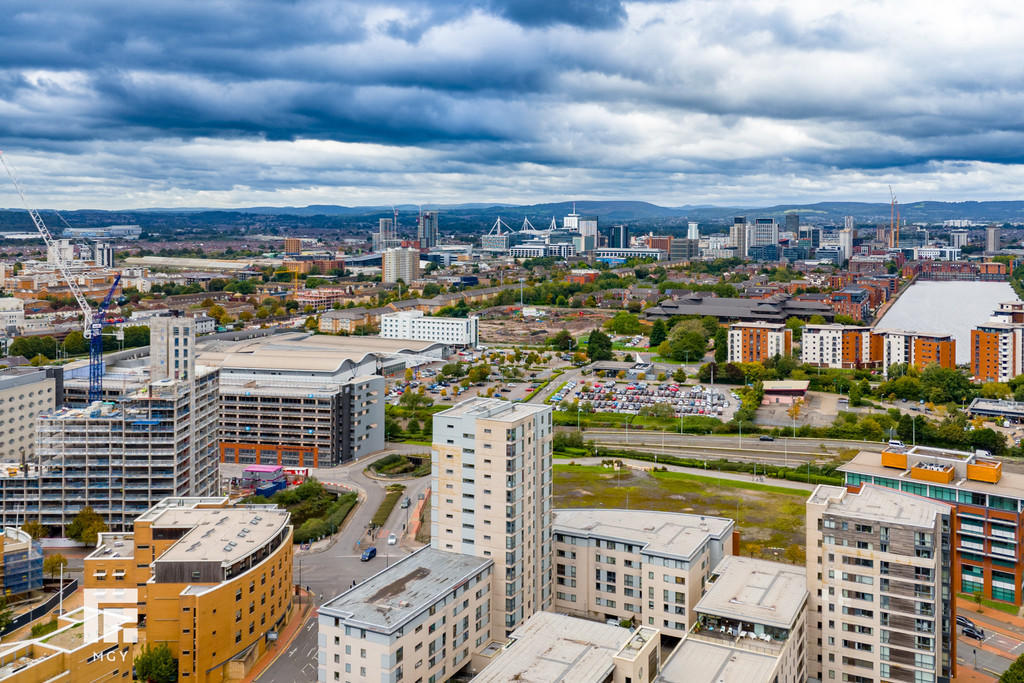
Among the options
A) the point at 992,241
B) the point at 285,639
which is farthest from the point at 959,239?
the point at 285,639

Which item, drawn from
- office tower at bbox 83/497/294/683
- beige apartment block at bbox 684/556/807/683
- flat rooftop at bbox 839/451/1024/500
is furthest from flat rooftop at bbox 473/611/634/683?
flat rooftop at bbox 839/451/1024/500

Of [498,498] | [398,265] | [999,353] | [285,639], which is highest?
[398,265]

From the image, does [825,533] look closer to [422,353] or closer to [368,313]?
[422,353]

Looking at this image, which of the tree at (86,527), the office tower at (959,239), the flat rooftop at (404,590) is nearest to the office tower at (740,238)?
the office tower at (959,239)

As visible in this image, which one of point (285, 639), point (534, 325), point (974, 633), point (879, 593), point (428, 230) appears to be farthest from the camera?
point (428, 230)

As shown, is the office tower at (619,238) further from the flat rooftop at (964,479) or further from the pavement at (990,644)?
the pavement at (990,644)

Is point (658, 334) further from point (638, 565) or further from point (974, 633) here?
point (638, 565)
